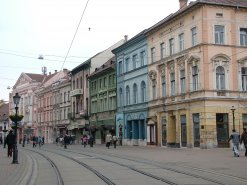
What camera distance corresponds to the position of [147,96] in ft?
Result: 160

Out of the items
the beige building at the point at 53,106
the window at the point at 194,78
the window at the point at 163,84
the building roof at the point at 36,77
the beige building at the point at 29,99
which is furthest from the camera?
the building roof at the point at 36,77

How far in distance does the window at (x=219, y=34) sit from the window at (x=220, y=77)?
2377mm

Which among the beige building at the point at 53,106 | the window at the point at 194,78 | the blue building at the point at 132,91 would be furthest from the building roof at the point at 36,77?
the window at the point at 194,78

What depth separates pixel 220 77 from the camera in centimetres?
3812

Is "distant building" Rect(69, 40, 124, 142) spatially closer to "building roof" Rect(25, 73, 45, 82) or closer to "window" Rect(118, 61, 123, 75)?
"window" Rect(118, 61, 123, 75)

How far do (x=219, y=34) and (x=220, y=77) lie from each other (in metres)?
3.84

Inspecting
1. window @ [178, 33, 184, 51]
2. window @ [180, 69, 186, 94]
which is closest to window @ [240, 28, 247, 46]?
window @ [178, 33, 184, 51]

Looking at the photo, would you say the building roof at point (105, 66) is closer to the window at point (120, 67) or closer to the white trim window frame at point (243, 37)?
the window at point (120, 67)

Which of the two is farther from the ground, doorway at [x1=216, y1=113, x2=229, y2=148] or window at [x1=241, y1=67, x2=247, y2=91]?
window at [x1=241, y1=67, x2=247, y2=91]

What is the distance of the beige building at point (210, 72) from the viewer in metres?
37.3

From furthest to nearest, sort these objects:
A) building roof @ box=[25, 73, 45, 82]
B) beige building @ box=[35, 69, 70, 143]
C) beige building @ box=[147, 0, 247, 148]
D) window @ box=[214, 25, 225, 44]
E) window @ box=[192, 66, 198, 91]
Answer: building roof @ box=[25, 73, 45, 82]
beige building @ box=[35, 69, 70, 143]
window @ box=[192, 66, 198, 91]
window @ box=[214, 25, 225, 44]
beige building @ box=[147, 0, 247, 148]

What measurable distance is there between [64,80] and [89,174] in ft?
216

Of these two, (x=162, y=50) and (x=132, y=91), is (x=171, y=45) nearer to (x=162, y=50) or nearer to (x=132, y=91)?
(x=162, y=50)

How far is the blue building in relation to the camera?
4975 cm
